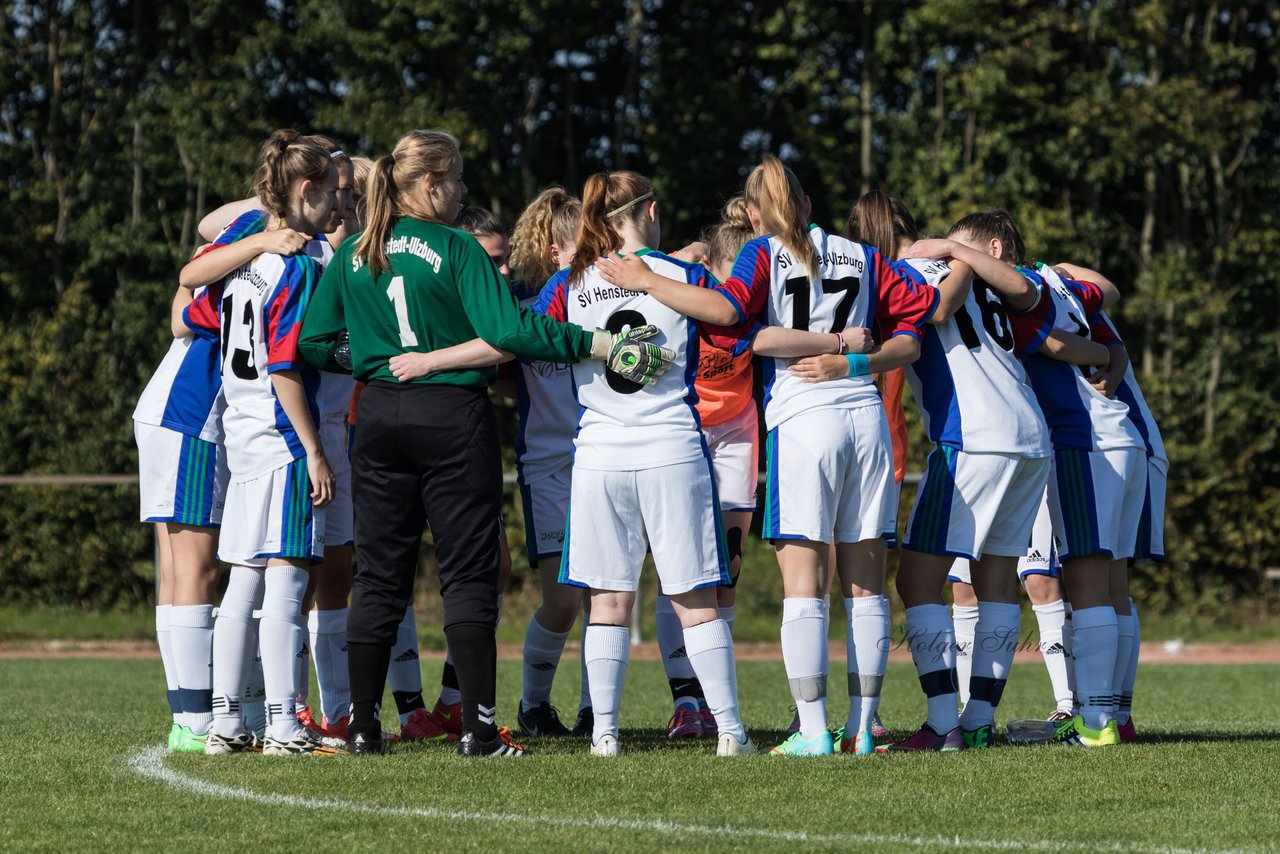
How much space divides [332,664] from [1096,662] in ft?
9.42

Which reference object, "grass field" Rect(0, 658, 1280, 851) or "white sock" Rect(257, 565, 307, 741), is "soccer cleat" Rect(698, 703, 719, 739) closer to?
"grass field" Rect(0, 658, 1280, 851)

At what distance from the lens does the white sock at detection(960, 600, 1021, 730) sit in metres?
5.45

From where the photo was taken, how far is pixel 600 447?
200 inches

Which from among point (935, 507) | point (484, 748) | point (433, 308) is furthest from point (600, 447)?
point (935, 507)

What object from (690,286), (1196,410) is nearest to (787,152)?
(1196,410)

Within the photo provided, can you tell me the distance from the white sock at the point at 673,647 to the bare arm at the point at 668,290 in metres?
1.77

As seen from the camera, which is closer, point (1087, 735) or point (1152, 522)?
point (1087, 735)

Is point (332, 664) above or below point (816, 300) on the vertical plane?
below

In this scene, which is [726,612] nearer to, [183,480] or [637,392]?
[637,392]

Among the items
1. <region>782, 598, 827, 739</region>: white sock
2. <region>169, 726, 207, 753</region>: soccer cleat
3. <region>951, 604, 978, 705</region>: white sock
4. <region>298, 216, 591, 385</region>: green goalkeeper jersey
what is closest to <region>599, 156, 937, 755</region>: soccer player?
<region>782, 598, 827, 739</region>: white sock

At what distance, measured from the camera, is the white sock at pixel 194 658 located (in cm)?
540

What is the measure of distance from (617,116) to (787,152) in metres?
2.32

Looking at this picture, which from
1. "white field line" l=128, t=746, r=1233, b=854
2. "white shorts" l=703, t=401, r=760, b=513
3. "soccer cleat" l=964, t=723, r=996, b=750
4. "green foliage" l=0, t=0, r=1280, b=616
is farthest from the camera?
"green foliage" l=0, t=0, r=1280, b=616

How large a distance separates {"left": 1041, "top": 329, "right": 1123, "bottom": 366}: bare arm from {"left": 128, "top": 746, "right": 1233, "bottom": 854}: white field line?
2437mm
